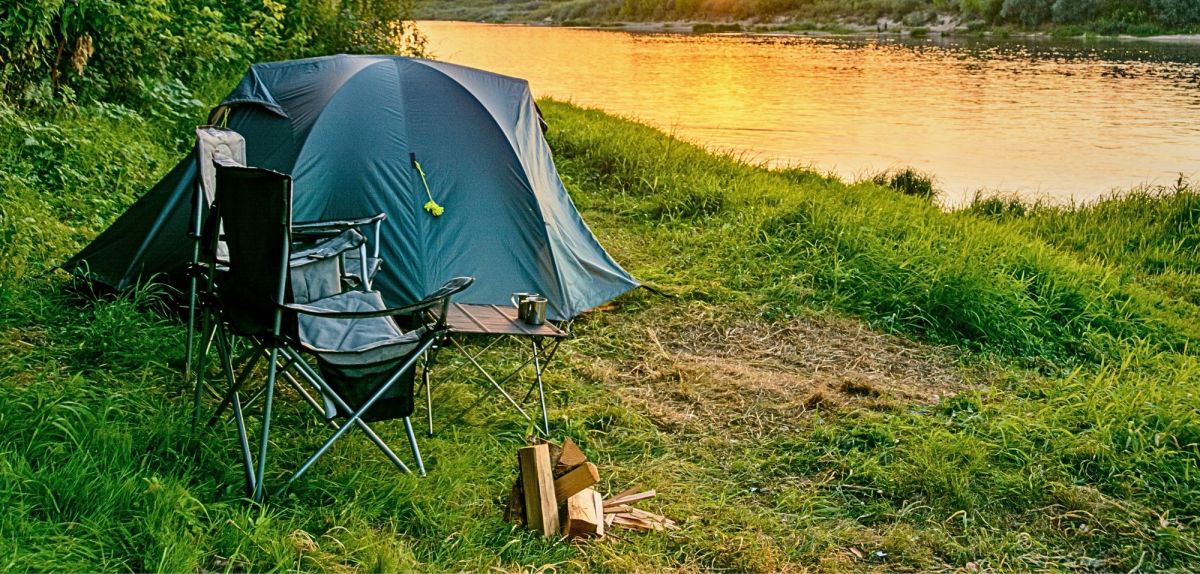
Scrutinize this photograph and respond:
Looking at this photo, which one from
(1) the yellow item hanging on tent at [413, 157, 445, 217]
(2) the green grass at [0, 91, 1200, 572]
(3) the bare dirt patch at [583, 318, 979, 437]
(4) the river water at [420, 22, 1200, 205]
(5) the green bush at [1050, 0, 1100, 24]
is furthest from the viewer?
(5) the green bush at [1050, 0, 1100, 24]

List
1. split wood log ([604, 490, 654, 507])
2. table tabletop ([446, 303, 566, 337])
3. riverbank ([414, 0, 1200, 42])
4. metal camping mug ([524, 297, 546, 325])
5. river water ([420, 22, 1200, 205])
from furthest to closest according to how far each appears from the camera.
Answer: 1. riverbank ([414, 0, 1200, 42])
2. river water ([420, 22, 1200, 205])
3. metal camping mug ([524, 297, 546, 325])
4. table tabletop ([446, 303, 566, 337])
5. split wood log ([604, 490, 654, 507])

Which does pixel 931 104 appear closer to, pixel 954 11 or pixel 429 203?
pixel 429 203

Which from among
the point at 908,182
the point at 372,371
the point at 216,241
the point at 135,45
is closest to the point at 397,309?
the point at 372,371

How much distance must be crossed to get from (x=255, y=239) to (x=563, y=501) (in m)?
1.30

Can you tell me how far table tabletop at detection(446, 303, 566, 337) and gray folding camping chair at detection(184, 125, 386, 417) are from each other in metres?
0.52

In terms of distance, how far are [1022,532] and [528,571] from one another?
6.14 ft

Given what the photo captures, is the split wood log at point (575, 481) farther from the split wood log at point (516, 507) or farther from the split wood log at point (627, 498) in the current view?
the split wood log at point (627, 498)

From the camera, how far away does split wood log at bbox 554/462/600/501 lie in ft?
10.4

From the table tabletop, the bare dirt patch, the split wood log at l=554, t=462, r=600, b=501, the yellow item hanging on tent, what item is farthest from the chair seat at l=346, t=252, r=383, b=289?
the split wood log at l=554, t=462, r=600, b=501

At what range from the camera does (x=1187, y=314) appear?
22.1 feet

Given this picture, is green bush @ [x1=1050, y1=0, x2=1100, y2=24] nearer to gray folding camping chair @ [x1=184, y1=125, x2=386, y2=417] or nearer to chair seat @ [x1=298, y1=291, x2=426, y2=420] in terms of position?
gray folding camping chair @ [x1=184, y1=125, x2=386, y2=417]

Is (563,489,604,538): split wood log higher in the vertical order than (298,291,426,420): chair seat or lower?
lower

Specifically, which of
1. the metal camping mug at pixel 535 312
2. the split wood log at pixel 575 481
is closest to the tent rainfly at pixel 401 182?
the metal camping mug at pixel 535 312

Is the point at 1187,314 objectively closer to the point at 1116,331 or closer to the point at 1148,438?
the point at 1116,331
